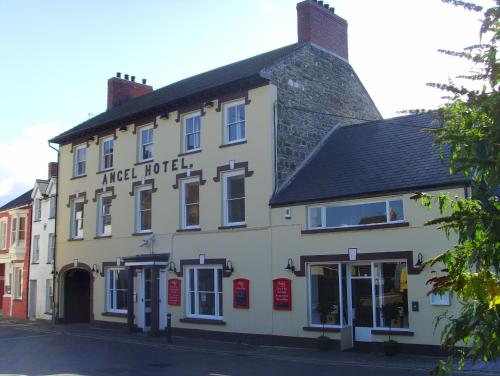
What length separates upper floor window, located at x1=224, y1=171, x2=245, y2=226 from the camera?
66.7 feet

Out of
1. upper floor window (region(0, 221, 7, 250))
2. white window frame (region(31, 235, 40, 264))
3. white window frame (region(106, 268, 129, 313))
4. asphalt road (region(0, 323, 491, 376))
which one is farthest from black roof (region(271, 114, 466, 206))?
upper floor window (region(0, 221, 7, 250))

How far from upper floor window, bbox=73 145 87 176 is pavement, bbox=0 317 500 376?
937 cm

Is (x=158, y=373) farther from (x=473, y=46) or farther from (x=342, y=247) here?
(x=473, y=46)

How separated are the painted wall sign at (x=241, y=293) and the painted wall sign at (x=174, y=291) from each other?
2985 mm

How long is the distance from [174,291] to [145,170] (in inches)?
216

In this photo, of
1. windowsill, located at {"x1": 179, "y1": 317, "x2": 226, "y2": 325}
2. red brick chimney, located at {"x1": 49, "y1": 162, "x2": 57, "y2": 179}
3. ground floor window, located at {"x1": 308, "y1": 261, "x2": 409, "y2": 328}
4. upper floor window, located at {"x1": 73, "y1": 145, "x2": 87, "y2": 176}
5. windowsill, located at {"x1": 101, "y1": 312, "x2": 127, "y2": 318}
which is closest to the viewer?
ground floor window, located at {"x1": 308, "y1": 261, "x2": 409, "y2": 328}

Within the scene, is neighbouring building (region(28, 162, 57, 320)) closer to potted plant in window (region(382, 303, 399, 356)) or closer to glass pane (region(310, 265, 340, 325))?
glass pane (region(310, 265, 340, 325))

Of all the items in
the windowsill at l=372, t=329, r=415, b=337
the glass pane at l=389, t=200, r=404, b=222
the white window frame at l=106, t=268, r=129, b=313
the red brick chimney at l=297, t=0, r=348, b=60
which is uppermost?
the red brick chimney at l=297, t=0, r=348, b=60

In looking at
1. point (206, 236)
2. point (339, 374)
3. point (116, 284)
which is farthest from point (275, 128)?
point (116, 284)

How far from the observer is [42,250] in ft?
101

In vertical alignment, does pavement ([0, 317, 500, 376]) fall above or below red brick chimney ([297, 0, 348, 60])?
below

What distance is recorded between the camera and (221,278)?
20.5 metres

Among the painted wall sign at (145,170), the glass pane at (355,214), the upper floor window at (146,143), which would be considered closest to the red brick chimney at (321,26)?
the painted wall sign at (145,170)

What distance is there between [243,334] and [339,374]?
6.75 m
